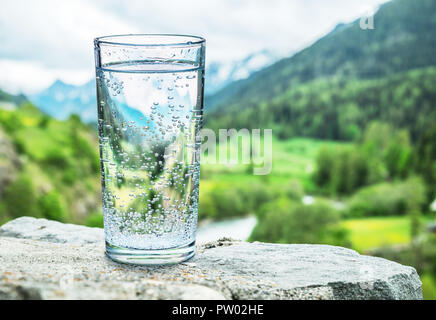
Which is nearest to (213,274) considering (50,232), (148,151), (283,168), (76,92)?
(148,151)

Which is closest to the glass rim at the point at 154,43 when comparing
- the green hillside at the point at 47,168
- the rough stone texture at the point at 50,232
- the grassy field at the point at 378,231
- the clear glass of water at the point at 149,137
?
the clear glass of water at the point at 149,137

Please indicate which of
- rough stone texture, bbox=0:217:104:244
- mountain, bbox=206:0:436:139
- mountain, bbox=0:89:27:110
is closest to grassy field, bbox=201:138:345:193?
mountain, bbox=206:0:436:139

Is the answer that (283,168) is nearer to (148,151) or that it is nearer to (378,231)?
(378,231)

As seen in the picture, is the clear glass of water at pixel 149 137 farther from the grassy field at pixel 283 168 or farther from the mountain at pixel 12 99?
the grassy field at pixel 283 168

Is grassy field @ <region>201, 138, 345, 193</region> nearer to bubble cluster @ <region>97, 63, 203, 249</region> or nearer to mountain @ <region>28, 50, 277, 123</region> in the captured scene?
mountain @ <region>28, 50, 277, 123</region>
